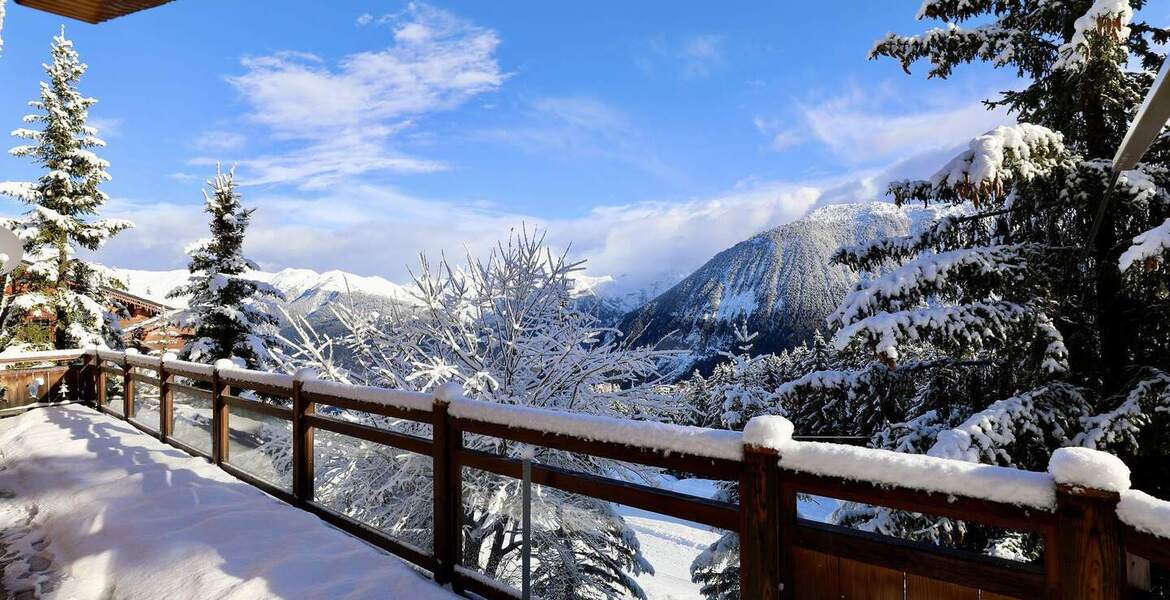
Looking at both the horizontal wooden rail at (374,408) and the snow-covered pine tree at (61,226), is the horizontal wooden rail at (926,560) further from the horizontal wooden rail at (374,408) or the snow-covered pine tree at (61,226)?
the snow-covered pine tree at (61,226)

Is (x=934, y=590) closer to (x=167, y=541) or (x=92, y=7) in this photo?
(x=167, y=541)

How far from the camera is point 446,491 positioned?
155 inches

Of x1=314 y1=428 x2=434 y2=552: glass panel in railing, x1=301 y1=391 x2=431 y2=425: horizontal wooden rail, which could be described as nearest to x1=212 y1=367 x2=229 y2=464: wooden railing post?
x1=314 y1=428 x2=434 y2=552: glass panel in railing

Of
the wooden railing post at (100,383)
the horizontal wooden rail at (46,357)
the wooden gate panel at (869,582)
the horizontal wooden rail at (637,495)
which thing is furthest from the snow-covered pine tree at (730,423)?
the horizontal wooden rail at (46,357)

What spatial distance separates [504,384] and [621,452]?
5.52 m

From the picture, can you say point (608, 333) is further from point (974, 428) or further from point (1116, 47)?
point (1116, 47)

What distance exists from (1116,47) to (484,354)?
7.83 m

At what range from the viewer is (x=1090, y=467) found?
176 cm

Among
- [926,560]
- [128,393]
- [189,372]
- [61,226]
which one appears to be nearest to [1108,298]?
[926,560]

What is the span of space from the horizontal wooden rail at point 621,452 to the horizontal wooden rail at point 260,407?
280cm

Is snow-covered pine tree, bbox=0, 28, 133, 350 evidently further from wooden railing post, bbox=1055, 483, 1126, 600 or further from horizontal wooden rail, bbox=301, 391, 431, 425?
wooden railing post, bbox=1055, 483, 1126, 600

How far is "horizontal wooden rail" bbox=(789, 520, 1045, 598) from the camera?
1.96 meters

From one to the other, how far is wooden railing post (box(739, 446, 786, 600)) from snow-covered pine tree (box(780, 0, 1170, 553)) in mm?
3555

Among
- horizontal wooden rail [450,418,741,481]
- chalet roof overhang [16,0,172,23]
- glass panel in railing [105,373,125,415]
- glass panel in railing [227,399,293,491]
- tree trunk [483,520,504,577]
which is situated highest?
chalet roof overhang [16,0,172,23]
